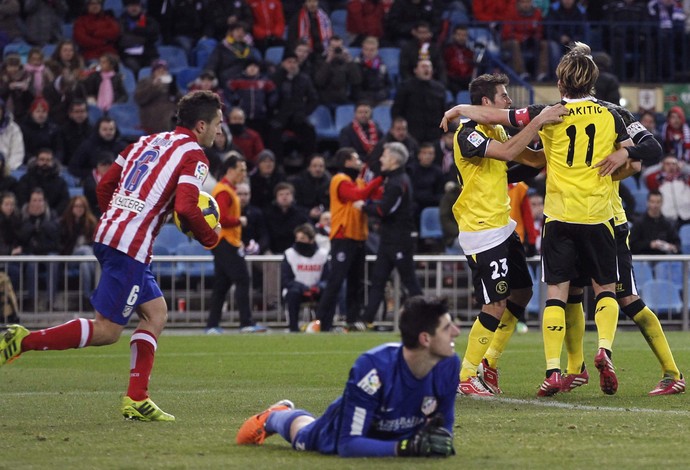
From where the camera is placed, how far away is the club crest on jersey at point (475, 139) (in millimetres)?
9633

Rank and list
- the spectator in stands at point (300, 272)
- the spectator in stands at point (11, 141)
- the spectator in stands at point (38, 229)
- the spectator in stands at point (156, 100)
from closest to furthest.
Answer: the spectator in stands at point (300, 272), the spectator in stands at point (38, 229), the spectator in stands at point (11, 141), the spectator in stands at point (156, 100)

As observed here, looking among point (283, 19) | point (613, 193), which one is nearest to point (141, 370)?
point (613, 193)

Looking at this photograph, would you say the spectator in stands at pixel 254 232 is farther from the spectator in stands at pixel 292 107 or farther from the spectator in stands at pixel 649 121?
the spectator in stands at pixel 649 121

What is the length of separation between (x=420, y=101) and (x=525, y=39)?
409 centimetres

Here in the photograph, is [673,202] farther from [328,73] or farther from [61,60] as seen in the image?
[61,60]

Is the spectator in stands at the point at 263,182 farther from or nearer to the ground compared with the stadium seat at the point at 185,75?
nearer to the ground

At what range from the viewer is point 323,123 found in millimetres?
22703

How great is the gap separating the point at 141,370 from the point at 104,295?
0.54m

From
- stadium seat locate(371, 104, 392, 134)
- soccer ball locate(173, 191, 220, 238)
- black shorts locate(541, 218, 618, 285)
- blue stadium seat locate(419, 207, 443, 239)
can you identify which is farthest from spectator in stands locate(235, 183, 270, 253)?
soccer ball locate(173, 191, 220, 238)

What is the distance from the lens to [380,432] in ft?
21.8

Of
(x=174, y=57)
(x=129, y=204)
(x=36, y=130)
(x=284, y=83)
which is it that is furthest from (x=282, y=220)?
(x=129, y=204)

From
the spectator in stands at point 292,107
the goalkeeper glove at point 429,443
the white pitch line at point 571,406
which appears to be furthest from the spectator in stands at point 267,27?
the goalkeeper glove at point 429,443

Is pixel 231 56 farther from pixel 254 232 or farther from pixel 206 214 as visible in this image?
pixel 206 214

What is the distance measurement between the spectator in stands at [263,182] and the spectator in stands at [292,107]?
1400 millimetres
